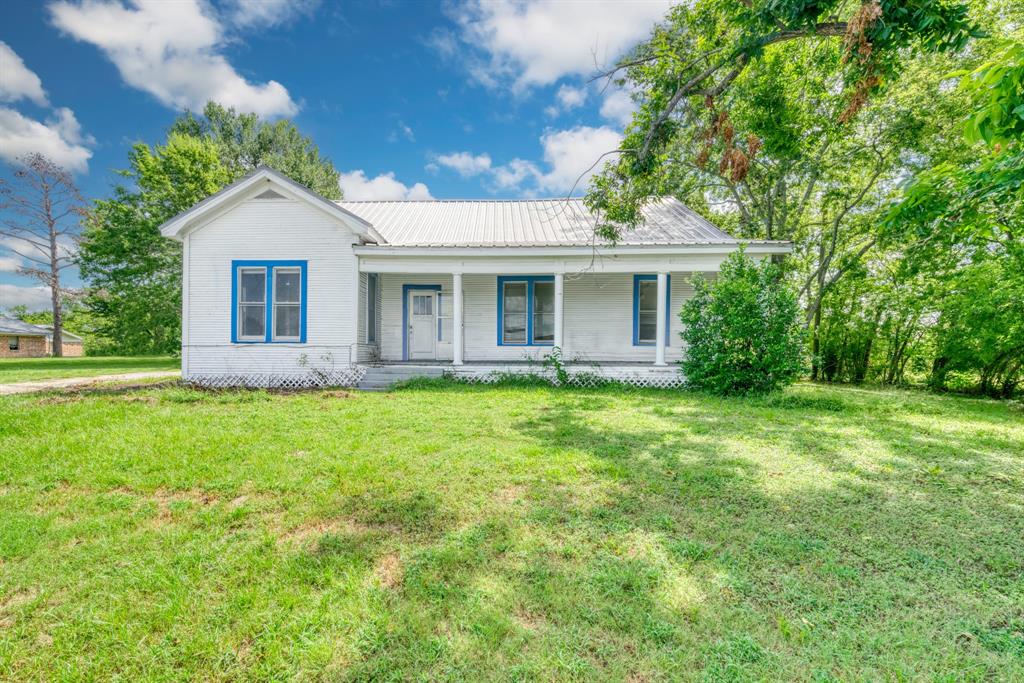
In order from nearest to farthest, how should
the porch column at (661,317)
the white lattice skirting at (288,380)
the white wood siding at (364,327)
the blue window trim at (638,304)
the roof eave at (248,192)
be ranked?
the roof eave at (248,192), the porch column at (661,317), the white lattice skirting at (288,380), the white wood siding at (364,327), the blue window trim at (638,304)

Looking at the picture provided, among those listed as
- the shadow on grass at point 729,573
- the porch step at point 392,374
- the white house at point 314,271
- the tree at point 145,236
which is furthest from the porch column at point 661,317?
the tree at point 145,236

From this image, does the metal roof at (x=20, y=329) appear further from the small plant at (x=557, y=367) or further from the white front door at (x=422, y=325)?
the small plant at (x=557, y=367)

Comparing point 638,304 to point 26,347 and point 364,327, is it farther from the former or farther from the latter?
point 26,347

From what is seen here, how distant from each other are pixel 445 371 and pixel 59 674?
344 inches

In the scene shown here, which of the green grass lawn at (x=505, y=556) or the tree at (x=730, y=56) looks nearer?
the green grass lawn at (x=505, y=556)

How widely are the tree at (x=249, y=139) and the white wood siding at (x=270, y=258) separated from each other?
22315mm

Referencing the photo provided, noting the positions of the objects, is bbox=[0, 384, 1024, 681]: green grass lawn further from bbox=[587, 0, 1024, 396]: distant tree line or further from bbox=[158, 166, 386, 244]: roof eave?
bbox=[158, 166, 386, 244]: roof eave

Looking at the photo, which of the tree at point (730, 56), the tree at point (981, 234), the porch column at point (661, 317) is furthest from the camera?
the porch column at point (661, 317)

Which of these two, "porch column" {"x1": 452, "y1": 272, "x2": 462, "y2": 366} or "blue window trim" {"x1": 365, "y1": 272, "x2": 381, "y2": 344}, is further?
"blue window trim" {"x1": 365, "y1": 272, "x2": 381, "y2": 344}

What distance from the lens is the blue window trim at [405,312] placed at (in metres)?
12.4

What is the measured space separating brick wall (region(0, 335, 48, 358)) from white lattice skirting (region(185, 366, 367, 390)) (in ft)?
137

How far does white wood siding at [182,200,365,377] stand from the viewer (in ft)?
35.0

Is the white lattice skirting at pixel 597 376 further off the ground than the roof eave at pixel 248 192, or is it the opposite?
the roof eave at pixel 248 192

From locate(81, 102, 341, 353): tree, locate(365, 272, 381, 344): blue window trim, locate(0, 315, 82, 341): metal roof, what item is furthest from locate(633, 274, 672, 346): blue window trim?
locate(0, 315, 82, 341): metal roof
